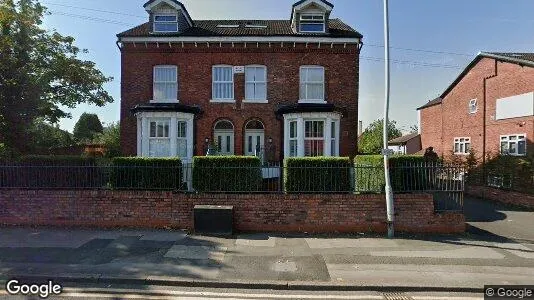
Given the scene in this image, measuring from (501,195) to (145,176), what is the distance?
51.8ft

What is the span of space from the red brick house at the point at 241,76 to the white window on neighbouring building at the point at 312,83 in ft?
0.16

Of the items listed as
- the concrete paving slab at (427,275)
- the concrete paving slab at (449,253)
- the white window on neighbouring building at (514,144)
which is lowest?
the concrete paving slab at (427,275)

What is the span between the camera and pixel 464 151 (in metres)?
22.0

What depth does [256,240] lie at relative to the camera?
7695 millimetres

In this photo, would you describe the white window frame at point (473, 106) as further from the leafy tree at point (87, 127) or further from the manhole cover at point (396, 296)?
the leafy tree at point (87, 127)

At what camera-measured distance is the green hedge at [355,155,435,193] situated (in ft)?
28.8

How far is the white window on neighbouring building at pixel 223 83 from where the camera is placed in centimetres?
1582

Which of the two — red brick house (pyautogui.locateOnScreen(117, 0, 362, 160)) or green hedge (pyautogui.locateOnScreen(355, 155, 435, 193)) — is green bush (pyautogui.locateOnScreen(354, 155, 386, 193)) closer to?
green hedge (pyautogui.locateOnScreen(355, 155, 435, 193))

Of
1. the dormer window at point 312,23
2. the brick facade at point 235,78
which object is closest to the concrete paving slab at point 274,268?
the brick facade at point 235,78

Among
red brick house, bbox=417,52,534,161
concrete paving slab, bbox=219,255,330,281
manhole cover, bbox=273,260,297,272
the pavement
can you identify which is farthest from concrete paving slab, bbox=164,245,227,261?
red brick house, bbox=417,52,534,161

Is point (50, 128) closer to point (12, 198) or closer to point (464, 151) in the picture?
point (12, 198)

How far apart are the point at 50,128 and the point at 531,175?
22303mm

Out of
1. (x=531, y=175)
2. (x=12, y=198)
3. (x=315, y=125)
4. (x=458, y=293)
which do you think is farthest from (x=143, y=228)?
(x=531, y=175)

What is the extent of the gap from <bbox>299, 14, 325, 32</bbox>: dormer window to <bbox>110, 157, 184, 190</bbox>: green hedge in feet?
35.0
